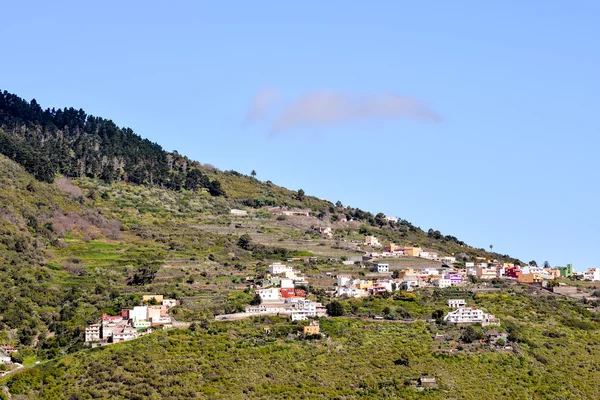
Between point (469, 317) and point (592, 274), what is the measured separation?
123 feet

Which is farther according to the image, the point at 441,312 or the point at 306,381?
the point at 441,312

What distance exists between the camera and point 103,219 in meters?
99.6

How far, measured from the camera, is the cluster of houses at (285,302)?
74.0 m

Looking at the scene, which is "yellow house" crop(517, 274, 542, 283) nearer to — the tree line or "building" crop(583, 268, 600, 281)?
"building" crop(583, 268, 600, 281)

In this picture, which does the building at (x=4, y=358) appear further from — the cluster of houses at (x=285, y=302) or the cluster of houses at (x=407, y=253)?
the cluster of houses at (x=407, y=253)

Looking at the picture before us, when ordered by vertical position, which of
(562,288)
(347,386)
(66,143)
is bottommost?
(347,386)

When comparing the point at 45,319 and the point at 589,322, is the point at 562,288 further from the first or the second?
the point at 45,319

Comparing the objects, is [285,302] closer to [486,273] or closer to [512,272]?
[486,273]

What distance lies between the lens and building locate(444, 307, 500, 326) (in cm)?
7606

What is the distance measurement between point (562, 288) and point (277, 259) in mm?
23744

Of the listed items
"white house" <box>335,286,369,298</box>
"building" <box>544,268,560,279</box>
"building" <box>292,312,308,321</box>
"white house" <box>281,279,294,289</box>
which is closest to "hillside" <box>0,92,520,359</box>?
"white house" <box>281,279,294,289</box>

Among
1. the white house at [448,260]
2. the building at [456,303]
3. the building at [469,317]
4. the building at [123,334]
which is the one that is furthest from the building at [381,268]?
the building at [123,334]

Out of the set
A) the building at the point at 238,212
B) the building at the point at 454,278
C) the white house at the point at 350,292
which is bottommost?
the white house at the point at 350,292

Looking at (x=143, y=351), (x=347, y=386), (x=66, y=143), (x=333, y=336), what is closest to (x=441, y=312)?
(x=333, y=336)
